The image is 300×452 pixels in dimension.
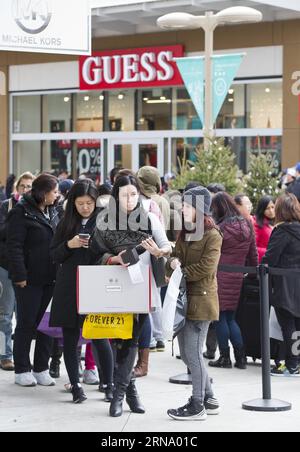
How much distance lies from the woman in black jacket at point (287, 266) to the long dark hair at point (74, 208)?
2.09m

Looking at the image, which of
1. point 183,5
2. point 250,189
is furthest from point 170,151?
point 250,189

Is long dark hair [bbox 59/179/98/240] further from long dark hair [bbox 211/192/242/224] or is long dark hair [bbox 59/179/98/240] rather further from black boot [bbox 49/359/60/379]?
long dark hair [bbox 211/192/242/224]

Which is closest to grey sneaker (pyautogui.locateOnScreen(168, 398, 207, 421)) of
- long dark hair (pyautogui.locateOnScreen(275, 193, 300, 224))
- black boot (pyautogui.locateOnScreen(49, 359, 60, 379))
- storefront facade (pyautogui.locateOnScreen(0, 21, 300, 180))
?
black boot (pyautogui.locateOnScreen(49, 359, 60, 379))

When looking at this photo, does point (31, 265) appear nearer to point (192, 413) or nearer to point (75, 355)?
point (75, 355)

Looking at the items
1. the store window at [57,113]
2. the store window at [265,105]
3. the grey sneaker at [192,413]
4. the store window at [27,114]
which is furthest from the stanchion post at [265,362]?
the store window at [27,114]

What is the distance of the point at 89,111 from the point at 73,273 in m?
20.7

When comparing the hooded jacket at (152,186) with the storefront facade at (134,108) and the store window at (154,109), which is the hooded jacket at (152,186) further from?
the store window at (154,109)

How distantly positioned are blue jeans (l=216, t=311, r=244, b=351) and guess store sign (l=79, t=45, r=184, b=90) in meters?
16.2

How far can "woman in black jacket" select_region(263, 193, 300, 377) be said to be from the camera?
9203 mm

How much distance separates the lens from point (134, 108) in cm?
2716

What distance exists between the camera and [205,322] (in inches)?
292

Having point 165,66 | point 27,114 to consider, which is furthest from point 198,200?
point 27,114
